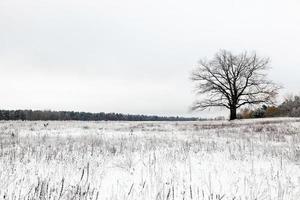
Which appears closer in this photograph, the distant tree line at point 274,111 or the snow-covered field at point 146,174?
the snow-covered field at point 146,174

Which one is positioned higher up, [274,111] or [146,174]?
[274,111]

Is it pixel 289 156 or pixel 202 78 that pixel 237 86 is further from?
pixel 289 156

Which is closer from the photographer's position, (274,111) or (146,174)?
(146,174)

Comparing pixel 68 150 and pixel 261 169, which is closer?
pixel 261 169

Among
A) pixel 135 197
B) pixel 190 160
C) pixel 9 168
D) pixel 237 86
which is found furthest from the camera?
pixel 237 86

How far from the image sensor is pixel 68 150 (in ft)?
29.7

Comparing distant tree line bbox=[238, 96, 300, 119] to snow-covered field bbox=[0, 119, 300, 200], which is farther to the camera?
distant tree line bbox=[238, 96, 300, 119]

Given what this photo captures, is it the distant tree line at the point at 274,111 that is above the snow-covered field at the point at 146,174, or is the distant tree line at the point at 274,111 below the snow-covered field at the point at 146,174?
above

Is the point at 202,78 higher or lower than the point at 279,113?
higher

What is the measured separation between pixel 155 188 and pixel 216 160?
10.3 feet

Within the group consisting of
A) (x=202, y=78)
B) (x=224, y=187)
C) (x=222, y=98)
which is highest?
(x=202, y=78)

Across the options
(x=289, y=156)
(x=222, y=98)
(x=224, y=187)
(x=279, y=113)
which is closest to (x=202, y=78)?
(x=222, y=98)

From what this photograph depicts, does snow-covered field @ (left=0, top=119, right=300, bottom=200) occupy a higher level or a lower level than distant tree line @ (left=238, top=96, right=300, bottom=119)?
lower

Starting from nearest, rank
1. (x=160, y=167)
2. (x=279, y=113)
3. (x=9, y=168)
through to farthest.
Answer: (x=9, y=168) → (x=160, y=167) → (x=279, y=113)
